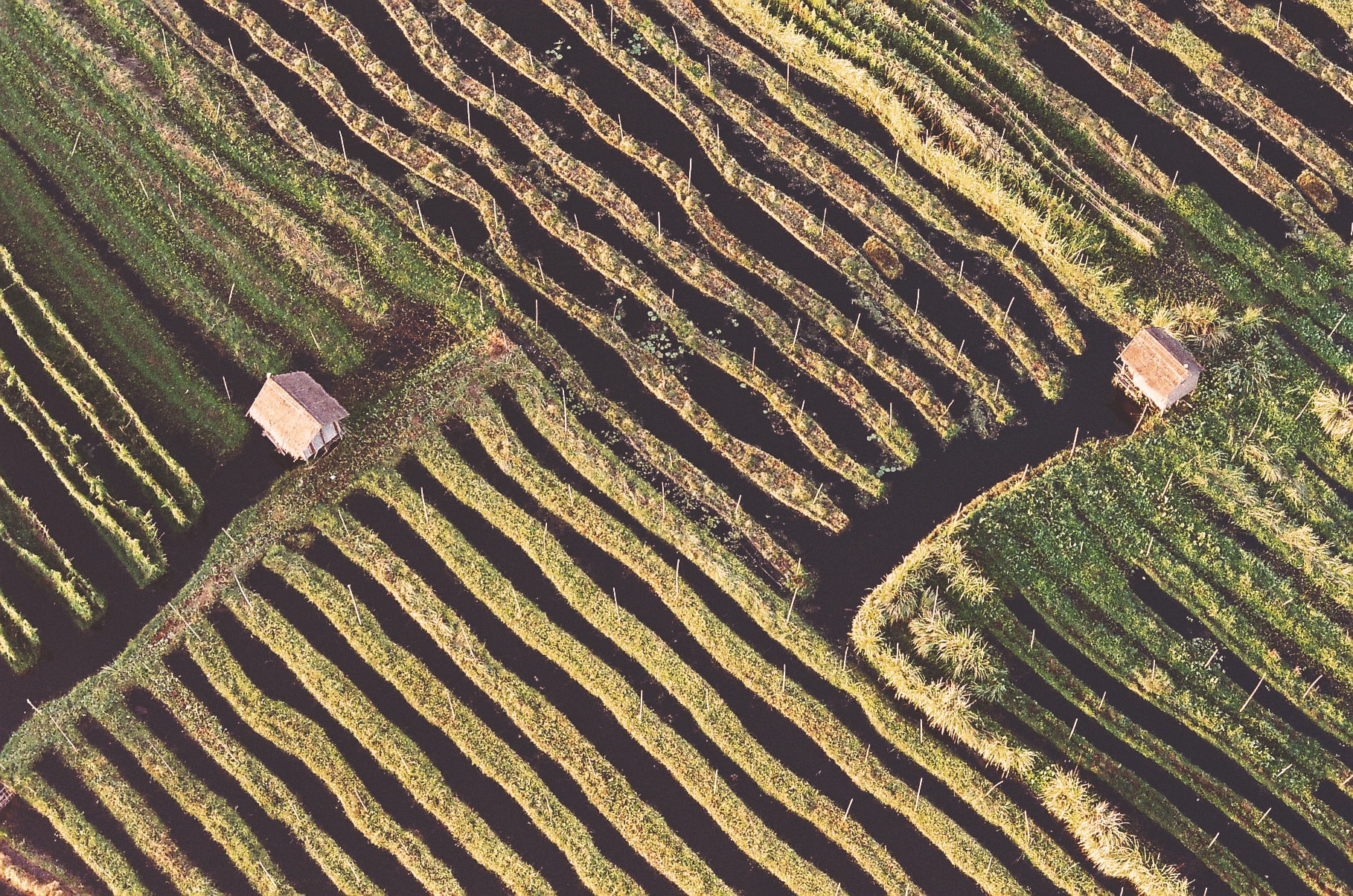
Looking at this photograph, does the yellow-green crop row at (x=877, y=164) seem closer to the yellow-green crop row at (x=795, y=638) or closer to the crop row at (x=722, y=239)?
the crop row at (x=722, y=239)

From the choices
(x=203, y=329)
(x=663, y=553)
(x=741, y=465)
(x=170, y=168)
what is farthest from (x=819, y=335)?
(x=170, y=168)

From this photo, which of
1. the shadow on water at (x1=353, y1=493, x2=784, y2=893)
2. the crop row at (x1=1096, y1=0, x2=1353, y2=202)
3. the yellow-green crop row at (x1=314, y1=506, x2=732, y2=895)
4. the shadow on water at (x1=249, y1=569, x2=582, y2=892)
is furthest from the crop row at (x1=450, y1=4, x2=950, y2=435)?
the crop row at (x1=1096, y1=0, x2=1353, y2=202)

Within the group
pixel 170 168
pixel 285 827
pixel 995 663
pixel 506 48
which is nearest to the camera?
pixel 285 827

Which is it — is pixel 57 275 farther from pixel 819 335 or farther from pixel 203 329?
pixel 819 335

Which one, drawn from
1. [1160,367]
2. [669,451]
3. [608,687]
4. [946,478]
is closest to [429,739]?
[608,687]

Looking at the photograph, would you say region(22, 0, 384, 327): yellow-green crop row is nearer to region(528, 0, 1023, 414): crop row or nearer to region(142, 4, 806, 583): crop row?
region(142, 4, 806, 583): crop row

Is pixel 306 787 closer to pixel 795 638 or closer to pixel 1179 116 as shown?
pixel 795 638
